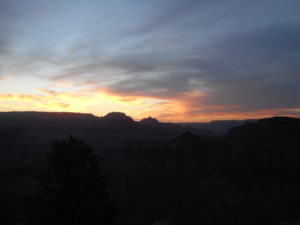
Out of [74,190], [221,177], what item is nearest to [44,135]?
[221,177]

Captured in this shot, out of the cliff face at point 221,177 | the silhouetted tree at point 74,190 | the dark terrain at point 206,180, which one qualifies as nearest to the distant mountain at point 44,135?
the dark terrain at point 206,180

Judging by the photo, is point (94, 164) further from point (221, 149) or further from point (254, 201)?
point (221, 149)

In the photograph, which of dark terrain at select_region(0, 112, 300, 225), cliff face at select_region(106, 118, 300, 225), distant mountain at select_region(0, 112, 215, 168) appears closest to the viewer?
dark terrain at select_region(0, 112, 300, 225)

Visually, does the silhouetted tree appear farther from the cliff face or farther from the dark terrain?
the cliff face

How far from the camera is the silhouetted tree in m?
19.2

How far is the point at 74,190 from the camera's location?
19938 millimetres

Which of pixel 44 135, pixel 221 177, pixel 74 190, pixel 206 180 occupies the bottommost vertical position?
pixel 206 180

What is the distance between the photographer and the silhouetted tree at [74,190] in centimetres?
1925

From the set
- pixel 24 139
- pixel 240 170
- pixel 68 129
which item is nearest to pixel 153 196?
pixel 240 170

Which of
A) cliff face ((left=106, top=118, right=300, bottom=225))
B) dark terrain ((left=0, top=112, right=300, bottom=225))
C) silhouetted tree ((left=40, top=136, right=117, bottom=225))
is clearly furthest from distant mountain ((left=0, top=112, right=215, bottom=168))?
silhouetted tree ((left=40, top=136, right=117, bottom=225))

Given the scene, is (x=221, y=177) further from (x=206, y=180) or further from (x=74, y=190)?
(x=74, y=190)

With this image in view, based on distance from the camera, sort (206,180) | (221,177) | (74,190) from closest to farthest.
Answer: (74,190)
(221,177)
(206,180)

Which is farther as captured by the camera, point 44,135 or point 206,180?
point 44,135

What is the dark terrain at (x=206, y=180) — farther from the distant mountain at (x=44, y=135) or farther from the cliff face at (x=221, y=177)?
the distant mountain at (x=44, y=135)
